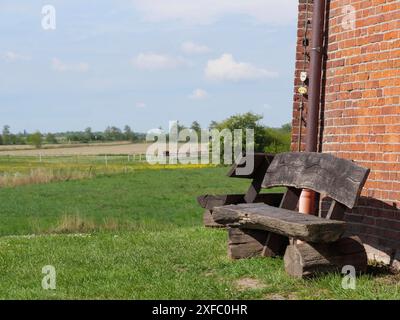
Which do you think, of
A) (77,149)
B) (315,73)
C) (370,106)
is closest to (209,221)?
(315,73)

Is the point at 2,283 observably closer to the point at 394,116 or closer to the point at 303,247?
the point at 303,247

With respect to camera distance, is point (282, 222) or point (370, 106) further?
point (370, 106)

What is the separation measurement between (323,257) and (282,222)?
1.66 ft

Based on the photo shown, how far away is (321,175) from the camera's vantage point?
6.43 metres

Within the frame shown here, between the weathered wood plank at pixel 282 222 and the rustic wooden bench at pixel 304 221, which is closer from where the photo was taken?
the weathered wood plank at pixel 282 222

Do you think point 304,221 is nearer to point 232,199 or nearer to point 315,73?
point 315,73

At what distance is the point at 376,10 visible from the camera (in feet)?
22.5

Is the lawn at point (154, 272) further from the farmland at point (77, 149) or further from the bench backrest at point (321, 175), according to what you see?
the farmland at point (77, 149)

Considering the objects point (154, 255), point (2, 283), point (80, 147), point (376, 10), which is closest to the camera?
point (2, 283)

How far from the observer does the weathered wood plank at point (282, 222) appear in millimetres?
5633

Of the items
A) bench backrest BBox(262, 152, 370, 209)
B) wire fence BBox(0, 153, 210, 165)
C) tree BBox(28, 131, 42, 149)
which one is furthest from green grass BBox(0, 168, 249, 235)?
tree BBox(28, 131, 42, 149)

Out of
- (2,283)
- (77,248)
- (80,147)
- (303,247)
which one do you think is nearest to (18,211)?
(77,248)

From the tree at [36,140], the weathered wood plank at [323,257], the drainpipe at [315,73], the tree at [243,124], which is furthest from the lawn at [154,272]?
the tree at [36,140]
